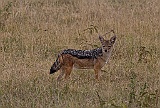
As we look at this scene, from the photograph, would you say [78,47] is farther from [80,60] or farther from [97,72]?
[80,60]

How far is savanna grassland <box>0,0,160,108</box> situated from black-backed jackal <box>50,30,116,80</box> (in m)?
0.19

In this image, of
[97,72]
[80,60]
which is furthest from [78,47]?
[80,60]

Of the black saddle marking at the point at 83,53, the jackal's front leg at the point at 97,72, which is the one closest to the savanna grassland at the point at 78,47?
the jackal's front leg at the point at 97,72

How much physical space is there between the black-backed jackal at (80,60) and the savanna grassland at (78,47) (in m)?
0.19

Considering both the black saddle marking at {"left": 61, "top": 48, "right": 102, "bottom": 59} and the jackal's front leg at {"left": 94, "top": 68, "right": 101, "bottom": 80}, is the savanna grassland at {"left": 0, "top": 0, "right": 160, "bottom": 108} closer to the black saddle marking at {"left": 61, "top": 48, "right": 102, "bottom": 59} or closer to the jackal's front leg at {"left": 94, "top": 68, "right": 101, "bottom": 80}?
the jackal's front leg at {"left": 94, "top": 68, "right": 101, "bottom": 80}

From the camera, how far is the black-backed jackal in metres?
6.74

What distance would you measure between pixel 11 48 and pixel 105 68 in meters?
2.17

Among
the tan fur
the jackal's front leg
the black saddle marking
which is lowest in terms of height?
the jackal's front leg

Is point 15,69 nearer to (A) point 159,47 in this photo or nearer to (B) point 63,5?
(A) point 159,47

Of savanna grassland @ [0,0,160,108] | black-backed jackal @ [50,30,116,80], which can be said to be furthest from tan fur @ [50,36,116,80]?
savanna grassland @ [0,0,160,108]

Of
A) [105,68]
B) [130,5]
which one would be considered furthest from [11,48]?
[130,5]

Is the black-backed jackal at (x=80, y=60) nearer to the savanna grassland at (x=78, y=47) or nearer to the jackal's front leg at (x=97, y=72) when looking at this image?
the jackal's front leg at (x=97, y=72)

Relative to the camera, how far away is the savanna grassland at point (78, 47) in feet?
19.3

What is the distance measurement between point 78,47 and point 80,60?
2219mm
